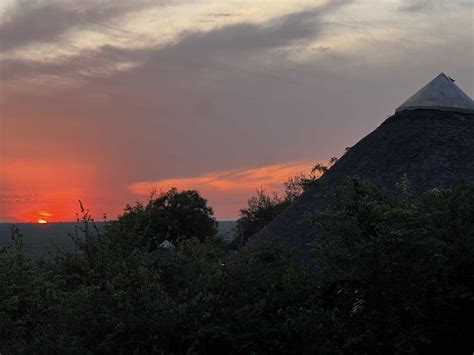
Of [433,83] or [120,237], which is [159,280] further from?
[433,83]

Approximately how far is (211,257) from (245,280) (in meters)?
2.53

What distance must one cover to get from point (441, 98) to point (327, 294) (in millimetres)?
11808

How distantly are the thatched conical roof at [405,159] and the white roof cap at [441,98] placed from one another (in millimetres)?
213

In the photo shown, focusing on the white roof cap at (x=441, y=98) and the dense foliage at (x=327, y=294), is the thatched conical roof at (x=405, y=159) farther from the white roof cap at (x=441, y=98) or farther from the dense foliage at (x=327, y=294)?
the dense foliage at (x=327, y=294)

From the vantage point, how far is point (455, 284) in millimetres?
9109

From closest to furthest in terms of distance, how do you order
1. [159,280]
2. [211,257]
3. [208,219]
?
[159,280]
[211,257]
[208,219]

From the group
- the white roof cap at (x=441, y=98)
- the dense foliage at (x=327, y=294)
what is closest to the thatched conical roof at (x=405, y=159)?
the white roof cap at (x=441, y=98)

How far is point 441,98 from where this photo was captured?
19.7 meters

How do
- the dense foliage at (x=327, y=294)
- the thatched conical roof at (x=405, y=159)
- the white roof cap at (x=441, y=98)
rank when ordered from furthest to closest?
the white roof cap at (x=441, y=98), the thatched conical roof at (x=405, y=159), the dense foliage at (x=327, y=294)

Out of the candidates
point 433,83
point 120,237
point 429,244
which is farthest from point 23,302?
point 433,83

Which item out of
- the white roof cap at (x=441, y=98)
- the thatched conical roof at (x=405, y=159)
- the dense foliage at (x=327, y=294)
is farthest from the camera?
the white roof cap at (x=441, y=98)

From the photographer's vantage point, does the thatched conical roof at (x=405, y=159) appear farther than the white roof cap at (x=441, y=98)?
No

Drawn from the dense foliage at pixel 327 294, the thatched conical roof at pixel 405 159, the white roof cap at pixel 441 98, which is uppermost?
the white roof cap at pixel 441 98

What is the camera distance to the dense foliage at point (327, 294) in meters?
8.43
